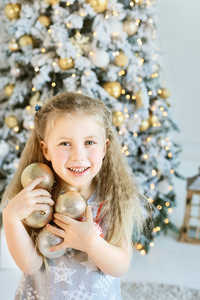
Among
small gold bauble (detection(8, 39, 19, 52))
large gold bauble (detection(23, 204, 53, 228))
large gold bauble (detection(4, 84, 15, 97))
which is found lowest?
large gold bauble (detection(23, 204, 53, 228))

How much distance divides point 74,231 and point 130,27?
1644 millimetres

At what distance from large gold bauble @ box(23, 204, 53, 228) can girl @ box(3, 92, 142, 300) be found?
2cm

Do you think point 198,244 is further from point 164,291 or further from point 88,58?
point 88,58

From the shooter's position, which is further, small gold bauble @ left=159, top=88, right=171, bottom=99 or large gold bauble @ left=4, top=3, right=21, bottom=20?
small gold bauble @ left=159, top=88, right=171, bottom=99

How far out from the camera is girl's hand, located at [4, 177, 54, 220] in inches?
33.7

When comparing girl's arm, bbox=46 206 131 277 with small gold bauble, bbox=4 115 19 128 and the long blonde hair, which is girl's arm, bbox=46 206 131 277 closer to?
the long blonde hair

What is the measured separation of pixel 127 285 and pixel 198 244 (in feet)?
2.74

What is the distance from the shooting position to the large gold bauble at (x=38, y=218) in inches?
34.3

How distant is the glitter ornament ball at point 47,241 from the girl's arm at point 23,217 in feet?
0.13

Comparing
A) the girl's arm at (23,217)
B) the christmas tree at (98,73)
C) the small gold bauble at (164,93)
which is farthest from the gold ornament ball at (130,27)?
the girl's arm at (23,217)

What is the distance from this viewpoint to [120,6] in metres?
2.10

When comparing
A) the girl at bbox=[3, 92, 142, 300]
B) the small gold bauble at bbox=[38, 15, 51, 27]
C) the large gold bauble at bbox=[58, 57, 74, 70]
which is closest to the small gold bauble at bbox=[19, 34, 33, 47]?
the small gold bauble at bbox=[38, 15, 51, 27]

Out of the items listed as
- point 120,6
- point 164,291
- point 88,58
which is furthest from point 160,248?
point 120,6

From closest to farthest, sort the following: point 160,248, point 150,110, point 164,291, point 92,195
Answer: point 92,195
point 164,291
point 150,110
point 160,248
